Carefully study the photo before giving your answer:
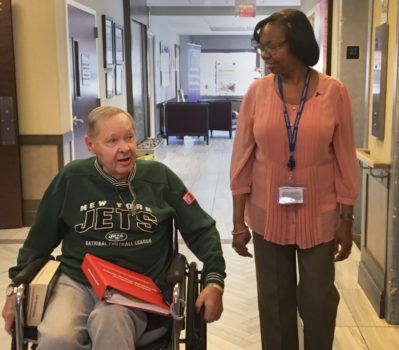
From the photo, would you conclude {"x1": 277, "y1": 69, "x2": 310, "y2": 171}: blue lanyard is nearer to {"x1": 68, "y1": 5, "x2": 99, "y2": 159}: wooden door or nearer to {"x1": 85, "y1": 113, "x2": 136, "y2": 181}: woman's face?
{"x1": 85, "y1": 113, "x2": 136, "y2": 181}: woman's face

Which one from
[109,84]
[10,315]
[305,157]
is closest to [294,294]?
[305,157]

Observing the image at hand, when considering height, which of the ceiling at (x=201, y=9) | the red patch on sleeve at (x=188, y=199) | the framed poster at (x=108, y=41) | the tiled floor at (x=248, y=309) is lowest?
the tiled floor at (x=248, y=309)

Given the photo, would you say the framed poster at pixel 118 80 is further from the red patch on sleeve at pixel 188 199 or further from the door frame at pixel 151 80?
the red patch on sleeve at pixel 188 199

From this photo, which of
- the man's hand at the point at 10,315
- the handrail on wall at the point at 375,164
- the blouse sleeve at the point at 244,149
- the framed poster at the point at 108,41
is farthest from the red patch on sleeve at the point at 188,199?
the framed poster at the point at 108,41

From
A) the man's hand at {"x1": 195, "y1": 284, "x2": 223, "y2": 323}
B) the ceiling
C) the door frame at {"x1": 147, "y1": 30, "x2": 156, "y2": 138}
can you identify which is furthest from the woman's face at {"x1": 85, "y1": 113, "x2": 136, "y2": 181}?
the door frame at {"x1": 147, "y1": 30, "x2": 156, "y2": 138}

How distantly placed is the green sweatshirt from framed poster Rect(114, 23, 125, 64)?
543cm

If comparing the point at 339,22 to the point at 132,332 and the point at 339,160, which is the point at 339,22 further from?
the point at 132,332

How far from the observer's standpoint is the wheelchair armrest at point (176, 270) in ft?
5.81

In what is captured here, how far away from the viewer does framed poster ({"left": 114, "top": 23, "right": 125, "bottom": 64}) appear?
23.6 ft

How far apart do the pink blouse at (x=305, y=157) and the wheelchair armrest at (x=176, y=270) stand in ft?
1.10

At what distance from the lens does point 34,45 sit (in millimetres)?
4746

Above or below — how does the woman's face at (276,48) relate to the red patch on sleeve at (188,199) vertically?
above

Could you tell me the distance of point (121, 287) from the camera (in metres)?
1.75

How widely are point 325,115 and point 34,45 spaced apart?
135 inches
